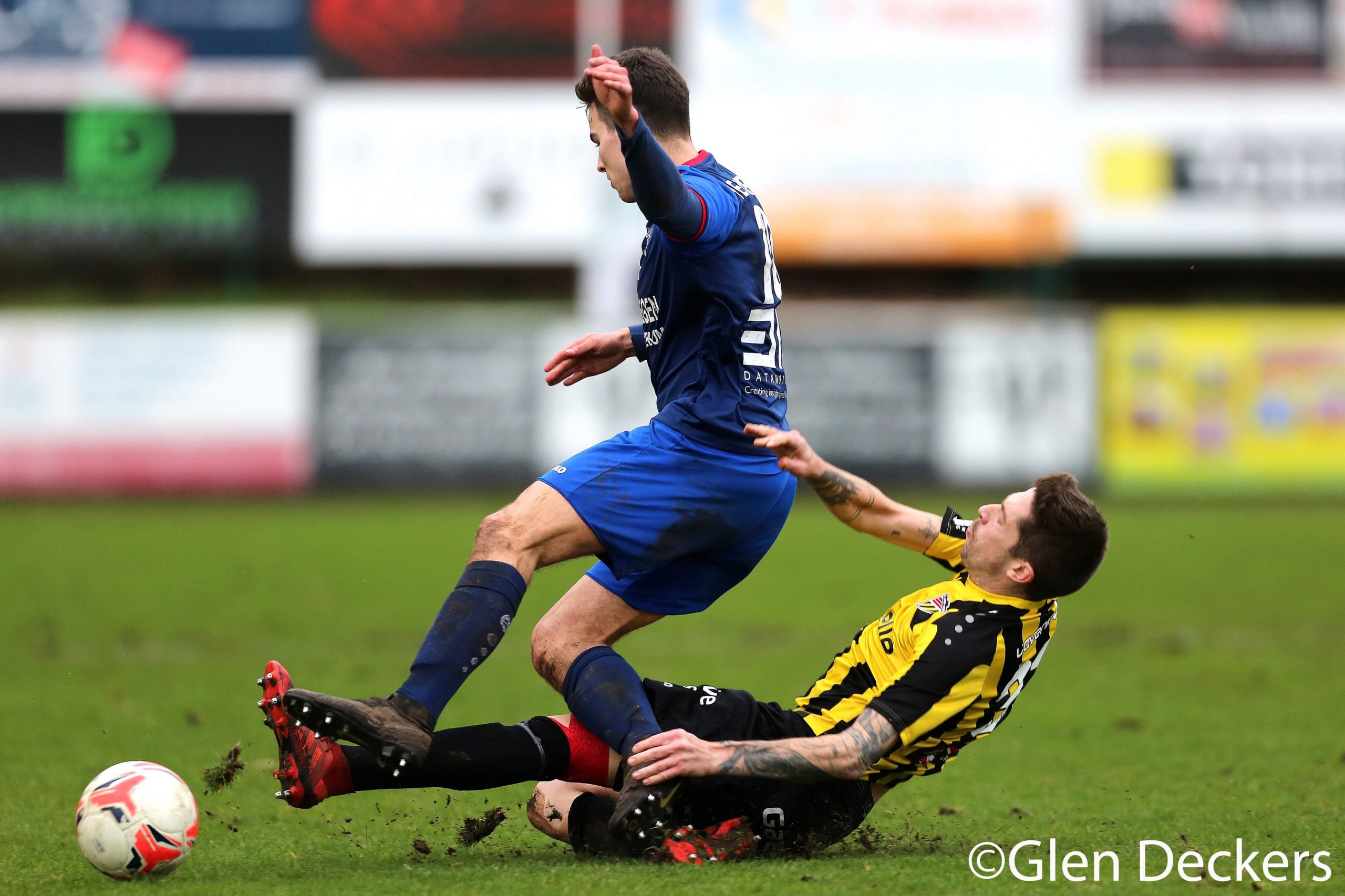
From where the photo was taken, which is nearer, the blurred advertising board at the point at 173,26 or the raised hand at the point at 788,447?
the raised hand at the point at 788,447

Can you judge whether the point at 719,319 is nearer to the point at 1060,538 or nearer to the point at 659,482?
the point at 659,482

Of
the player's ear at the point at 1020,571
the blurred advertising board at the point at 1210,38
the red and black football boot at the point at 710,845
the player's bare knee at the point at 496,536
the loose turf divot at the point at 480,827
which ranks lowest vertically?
the loose turf divot at the point at 480,827

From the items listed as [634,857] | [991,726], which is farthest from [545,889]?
[991,726]

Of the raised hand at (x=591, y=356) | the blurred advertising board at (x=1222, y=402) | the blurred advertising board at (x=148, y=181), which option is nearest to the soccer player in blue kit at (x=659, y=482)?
the raised hand at (x=591, y=356)

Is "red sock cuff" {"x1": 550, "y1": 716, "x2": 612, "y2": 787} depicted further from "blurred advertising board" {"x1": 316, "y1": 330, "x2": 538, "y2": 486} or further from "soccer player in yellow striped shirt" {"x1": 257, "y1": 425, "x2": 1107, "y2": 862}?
"blurred advertising board" {"x1": 316, "y1": 330, "x2": 538, "y2": 486}

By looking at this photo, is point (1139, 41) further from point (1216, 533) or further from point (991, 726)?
point (991, 726)

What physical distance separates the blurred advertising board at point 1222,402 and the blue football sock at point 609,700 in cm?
1474

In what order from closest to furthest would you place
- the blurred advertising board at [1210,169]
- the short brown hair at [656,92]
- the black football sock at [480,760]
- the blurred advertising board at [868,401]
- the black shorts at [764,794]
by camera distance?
the black football sock at [480,760], the black shorts at [764,794], the short brown hair at [656,92], the blurred advertising board at [868,401], the blurred advertising board at [1210,169]

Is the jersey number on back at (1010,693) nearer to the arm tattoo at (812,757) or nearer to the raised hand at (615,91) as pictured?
the arm tattoo at (812,757)

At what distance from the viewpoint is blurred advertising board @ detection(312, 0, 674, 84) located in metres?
22.0

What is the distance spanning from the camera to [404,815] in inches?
199

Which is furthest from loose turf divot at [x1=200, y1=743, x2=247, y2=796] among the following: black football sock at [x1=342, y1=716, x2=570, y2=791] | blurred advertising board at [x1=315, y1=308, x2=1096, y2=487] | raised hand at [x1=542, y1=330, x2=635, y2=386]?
blurred advertising board at [x1=315, y1=308, x2=1096, y2=487]

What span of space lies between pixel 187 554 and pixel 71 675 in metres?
5.15

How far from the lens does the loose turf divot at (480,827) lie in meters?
4.51
